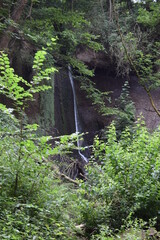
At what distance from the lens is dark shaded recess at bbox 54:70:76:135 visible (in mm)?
12553

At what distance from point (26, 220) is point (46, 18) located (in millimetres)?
7106

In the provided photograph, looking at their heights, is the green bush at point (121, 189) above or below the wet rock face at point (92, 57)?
below

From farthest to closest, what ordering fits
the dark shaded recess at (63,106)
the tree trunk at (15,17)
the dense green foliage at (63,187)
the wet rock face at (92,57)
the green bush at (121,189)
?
the wet rock face at (92,57) → the dark shaded recess at (63,106) → the tree trunk at (15,17) → the green bush at (121,189) → the dense green foliage at (63,187)

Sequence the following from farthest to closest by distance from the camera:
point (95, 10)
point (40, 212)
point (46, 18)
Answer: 1. point (95, 10)
2. point (46, 18)
3. point (40, 212)

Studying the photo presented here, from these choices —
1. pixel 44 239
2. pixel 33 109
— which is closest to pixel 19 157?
pixel 44 239

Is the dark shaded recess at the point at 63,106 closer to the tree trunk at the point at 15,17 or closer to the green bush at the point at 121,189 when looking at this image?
the tree trunk at the point at 15,17

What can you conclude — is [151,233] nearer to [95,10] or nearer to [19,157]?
[19,157]

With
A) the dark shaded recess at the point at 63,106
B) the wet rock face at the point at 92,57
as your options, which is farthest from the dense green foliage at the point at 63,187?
the wet rock face at the point at 92,57

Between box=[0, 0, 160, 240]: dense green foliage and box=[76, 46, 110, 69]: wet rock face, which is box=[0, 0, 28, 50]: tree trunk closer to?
box=[0, 0, 160, 240]: dense green foliage

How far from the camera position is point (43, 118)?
37.2 ft

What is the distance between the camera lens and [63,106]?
1351 centimetres

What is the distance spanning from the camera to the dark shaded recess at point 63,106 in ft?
41.2

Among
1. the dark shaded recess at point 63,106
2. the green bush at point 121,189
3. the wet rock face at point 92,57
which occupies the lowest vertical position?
the green bush at point 121,189

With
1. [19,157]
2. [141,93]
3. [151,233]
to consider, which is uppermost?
[141,93]
